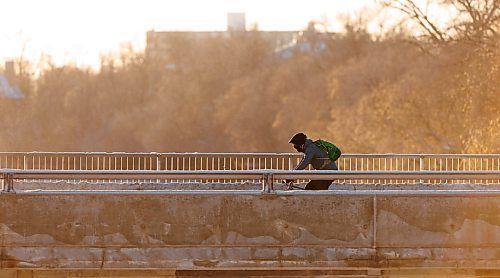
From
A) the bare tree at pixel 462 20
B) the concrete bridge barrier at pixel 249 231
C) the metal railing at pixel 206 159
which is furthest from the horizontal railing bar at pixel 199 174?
the bare tree at pixel 462 20

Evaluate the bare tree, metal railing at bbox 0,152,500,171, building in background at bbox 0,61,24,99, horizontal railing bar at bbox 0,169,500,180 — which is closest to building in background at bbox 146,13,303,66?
building in background at bbox 0,61,24,99

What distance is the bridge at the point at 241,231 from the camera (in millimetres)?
12695

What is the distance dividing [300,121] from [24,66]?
26919mm

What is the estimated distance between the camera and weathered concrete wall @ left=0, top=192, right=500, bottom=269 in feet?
41.7

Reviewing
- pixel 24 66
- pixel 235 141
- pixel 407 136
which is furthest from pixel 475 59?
pixel 24 66

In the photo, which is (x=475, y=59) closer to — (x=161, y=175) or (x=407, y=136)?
(x=407, y=136)

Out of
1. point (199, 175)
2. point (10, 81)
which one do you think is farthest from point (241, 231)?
point (10, 81)

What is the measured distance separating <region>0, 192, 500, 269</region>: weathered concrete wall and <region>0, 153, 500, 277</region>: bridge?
0.04ft

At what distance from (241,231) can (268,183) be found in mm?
638

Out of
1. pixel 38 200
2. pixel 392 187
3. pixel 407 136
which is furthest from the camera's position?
pixel 407 136

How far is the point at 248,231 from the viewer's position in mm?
12836

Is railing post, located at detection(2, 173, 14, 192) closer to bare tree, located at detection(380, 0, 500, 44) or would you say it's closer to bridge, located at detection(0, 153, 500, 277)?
bridge, located at detection(0, 153, 500, 277)

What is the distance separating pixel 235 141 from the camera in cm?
8212

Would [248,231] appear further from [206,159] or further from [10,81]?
[10,81]
